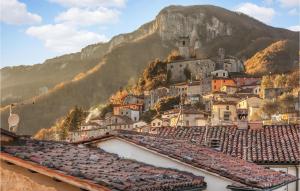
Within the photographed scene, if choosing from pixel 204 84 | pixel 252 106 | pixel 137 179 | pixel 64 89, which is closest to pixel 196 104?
pixel 204 84

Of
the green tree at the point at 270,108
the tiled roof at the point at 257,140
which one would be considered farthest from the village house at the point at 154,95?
the tiled roof at the point at 257,140

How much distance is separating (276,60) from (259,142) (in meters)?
147

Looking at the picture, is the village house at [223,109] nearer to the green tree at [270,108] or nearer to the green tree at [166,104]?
the green tree at [270,108]

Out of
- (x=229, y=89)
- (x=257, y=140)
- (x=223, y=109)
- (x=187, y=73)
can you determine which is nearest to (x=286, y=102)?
(x=223, y=109)

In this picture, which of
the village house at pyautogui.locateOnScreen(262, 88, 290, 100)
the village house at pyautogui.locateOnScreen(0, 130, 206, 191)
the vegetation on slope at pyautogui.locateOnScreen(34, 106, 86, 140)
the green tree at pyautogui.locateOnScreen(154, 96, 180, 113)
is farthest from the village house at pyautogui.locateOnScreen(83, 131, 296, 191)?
the green tree at pyautogui.locateOnScreen(154, 96, 180, 113)

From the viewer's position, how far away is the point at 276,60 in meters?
163

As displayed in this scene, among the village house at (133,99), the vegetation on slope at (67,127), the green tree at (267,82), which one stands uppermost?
the green tree at (267,82)

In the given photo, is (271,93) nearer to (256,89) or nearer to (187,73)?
(256,89)

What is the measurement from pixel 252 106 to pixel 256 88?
27.4 meters

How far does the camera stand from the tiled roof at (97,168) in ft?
25.2

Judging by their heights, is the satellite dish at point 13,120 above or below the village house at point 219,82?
below

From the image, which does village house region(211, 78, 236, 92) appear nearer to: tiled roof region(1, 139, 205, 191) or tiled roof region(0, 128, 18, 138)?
tiled roof region(1, 139, 205, 191)

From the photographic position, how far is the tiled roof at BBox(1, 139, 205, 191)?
25.2 ft

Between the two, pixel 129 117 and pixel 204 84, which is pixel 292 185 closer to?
pixel 129 117
